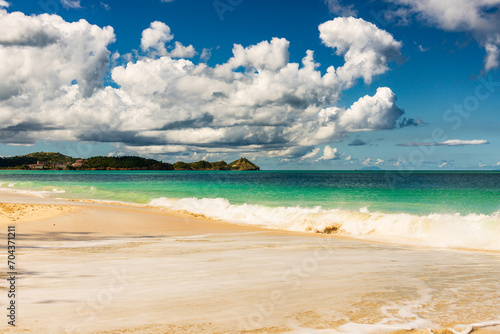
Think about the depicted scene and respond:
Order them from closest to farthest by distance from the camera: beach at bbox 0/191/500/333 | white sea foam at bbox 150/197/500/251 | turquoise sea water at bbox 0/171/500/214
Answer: beach at bbox 0/191/500/333 → white sea foam at bbox 150/197/500/251 → turquoise sea water at bbox 0/171/500/214

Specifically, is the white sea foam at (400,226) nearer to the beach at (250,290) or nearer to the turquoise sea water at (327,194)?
the beach at (250,290)

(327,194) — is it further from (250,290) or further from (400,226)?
(250,290)

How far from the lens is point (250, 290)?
652cm

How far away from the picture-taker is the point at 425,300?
6082 mm

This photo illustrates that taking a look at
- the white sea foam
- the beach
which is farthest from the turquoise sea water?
the beach

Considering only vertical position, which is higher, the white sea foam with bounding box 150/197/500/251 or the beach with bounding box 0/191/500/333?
the beach with bounding box 0/191/500/333

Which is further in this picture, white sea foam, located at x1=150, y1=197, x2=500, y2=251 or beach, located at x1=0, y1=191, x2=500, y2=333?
white sea foam, located at x1=150, y1=197, x2=500, y2=251

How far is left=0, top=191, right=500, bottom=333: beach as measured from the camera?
4930 millimetres

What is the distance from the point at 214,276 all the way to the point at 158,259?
106 inches

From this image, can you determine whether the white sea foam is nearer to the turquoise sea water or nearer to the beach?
the beach

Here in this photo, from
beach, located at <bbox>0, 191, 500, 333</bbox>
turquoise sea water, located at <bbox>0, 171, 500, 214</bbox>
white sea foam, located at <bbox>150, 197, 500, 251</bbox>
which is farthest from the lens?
turquoise sea water, located at <bbox>0, 171, 500, 214</bbox>

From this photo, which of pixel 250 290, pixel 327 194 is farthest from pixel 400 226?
pixel 327 194

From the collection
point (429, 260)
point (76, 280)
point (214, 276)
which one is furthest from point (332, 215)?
point (76, 280)

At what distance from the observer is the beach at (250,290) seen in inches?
194
